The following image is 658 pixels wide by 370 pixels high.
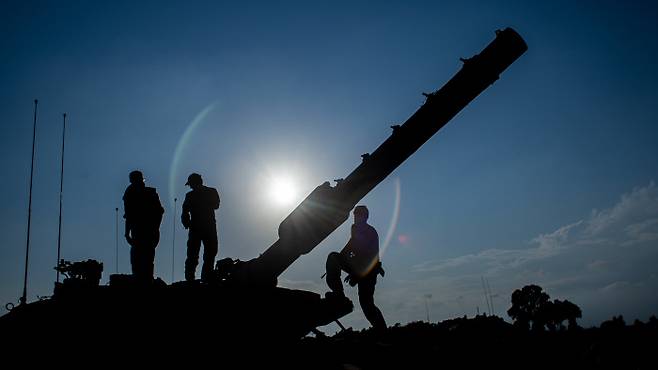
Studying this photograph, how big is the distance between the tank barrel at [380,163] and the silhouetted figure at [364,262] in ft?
3.51

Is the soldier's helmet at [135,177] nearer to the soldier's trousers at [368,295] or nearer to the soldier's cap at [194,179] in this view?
the soldier's cap at [194,179]

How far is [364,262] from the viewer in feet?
26.8

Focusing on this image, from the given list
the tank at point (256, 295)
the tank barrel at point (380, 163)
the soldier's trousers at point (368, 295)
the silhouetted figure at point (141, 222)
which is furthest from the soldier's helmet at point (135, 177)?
the soldier's trousers at point (368, 295)

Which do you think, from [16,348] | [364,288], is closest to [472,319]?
[364,288]

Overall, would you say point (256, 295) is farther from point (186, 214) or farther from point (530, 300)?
point (530, 300)

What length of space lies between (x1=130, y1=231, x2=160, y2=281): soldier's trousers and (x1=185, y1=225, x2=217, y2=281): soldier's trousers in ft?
2.61

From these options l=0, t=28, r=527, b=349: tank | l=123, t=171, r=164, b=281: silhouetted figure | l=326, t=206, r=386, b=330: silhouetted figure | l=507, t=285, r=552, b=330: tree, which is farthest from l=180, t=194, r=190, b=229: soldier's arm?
l=507, t=285, r=552, b=330: tree

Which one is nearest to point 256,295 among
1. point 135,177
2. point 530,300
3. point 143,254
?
point 143,254

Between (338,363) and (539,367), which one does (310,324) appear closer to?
(338,363)

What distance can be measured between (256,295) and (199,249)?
313cm

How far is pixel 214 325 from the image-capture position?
581 cm

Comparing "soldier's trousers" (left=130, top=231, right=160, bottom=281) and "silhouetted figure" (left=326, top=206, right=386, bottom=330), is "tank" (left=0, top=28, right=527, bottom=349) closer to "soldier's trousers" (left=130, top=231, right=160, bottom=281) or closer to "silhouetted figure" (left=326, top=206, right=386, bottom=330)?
"silhouetted figure" (left=326, top=206, right=386, bottom=330)

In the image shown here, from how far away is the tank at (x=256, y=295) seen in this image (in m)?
5.65

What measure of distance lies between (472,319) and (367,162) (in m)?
5.15
